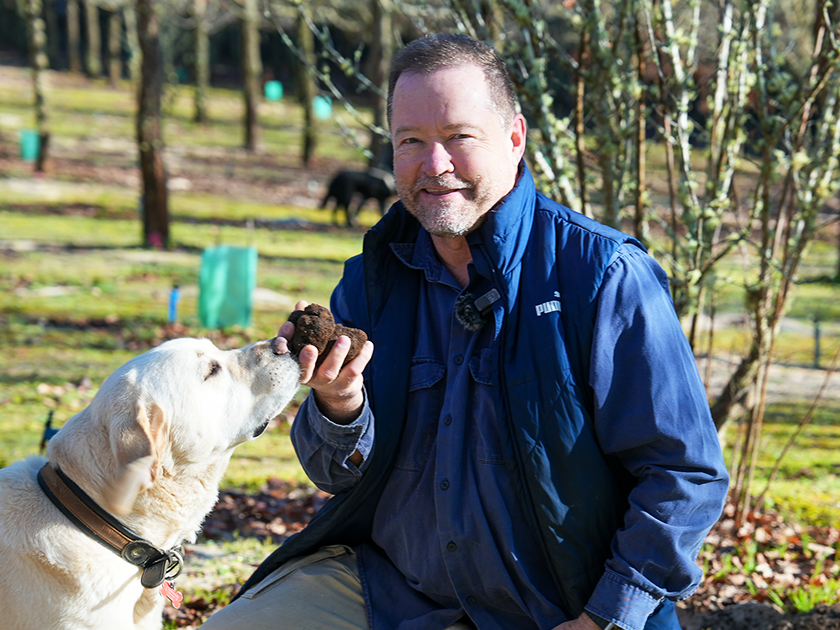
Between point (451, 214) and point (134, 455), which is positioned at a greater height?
point (451, 214)

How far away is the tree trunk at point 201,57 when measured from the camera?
2414cm

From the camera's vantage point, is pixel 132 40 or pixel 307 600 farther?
pixel 132 40

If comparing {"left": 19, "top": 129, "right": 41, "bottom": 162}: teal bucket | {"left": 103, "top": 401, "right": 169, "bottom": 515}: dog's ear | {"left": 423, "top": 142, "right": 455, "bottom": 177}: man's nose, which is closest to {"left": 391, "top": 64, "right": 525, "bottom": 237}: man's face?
{"left": 423, "top": 142, "right": 455, "bottom": 177}: man's nose

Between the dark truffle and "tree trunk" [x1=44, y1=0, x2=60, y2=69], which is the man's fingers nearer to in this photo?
the dark truffle

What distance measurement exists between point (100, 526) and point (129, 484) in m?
0.21

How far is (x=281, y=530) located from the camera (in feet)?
16.8

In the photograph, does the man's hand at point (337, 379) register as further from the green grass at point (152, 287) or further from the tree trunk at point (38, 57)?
the tree trunk at point (38, 57)

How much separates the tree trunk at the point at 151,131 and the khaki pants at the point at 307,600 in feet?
37.5

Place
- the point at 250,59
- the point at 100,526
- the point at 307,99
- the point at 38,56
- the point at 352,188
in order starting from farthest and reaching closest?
the point at 250,59 < the point at 307,99 < the point at 352,188 < the point at 38,56 < the point at 100,526

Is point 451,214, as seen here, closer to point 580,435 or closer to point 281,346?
point 281,346

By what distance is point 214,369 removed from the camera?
2.78 m

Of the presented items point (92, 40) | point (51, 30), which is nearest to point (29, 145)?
point (92, 40)

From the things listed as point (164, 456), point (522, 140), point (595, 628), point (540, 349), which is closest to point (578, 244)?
point (540, 349)

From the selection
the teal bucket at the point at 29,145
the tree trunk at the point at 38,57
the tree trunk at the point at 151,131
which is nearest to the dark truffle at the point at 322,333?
the tree trunk at the point at 151,131
